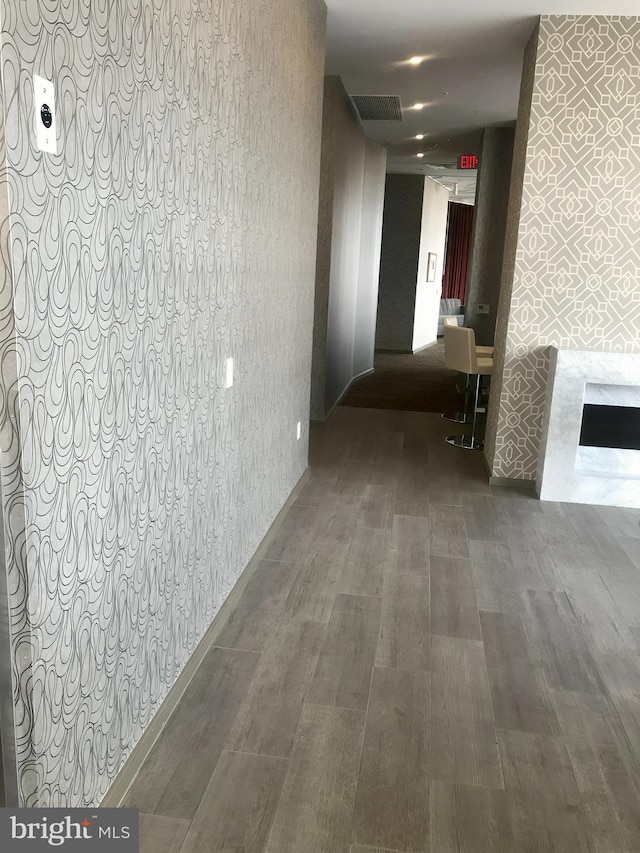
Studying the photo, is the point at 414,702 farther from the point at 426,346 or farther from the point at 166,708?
the point at 426,346

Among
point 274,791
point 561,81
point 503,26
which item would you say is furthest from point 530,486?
point 274,791

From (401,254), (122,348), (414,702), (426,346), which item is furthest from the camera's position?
(426,346)

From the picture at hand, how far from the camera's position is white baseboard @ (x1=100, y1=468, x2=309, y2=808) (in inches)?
79.9

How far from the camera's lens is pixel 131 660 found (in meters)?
2.09

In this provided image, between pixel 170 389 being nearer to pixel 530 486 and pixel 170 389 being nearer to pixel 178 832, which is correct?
pixel 178 832

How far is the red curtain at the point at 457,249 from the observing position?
649 inches

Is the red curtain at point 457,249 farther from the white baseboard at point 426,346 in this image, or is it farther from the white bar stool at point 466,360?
the white bar stool at point 466,360

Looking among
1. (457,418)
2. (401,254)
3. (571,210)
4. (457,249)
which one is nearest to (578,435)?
(571,210)

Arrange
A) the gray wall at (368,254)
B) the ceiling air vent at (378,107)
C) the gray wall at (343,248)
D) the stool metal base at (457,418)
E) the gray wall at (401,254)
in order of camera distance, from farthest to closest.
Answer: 1. the gray wall at (401,254)
2. the gray wall at (368,254)
3. the stool metal base at (457,418)
4. the ceiling air vent at (378,107)
5. the gray wall at (343,248)

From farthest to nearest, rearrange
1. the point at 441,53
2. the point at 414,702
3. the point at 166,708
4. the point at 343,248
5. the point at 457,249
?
the point at 457,249 → the point at 343,248 → the point at 441,53 → the point at 414,702 → the point at 166,708

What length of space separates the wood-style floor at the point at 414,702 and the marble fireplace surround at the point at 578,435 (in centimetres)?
54

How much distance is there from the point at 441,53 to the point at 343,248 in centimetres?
214

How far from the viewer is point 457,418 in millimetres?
7234

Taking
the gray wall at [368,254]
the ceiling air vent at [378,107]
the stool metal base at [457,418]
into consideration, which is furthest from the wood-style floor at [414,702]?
the gray wall at [368,254]
